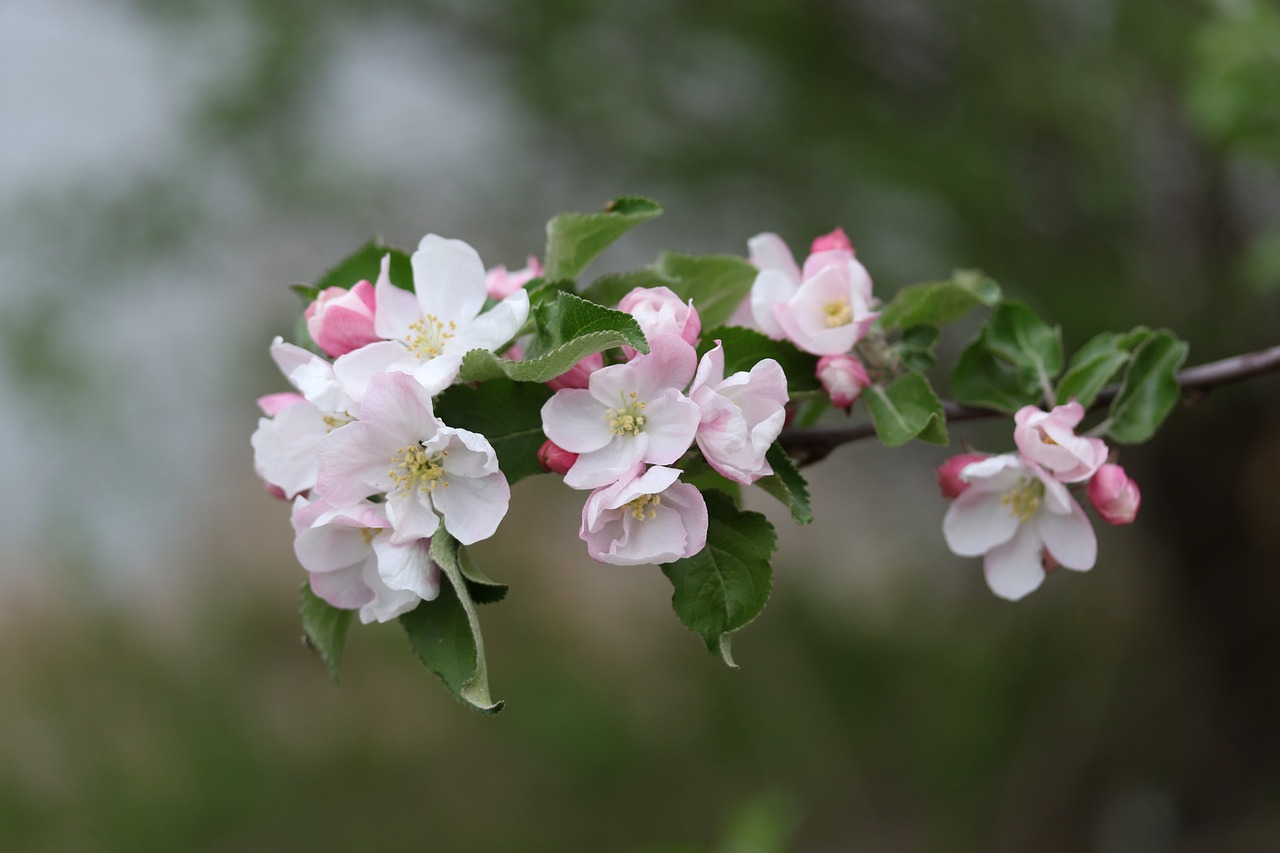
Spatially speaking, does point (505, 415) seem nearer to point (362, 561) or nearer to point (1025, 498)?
point (362, 561)

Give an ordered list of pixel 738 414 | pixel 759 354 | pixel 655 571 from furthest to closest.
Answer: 1. pixel 655 571
2. pixel 759 354
3. pixel 738 414

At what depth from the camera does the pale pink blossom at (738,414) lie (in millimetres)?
566

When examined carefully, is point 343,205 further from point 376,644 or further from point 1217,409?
point 1217,409

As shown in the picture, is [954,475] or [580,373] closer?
[580,373]

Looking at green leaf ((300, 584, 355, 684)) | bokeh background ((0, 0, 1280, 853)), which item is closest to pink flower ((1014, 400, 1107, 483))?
green leaf ((300, 584, 355, 684))

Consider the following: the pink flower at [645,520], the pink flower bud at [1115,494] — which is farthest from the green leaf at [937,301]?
the pink flower at [645,520]

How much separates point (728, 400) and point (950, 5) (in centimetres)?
228

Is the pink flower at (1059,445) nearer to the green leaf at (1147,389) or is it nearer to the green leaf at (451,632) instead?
the green leaf at (1147,389)

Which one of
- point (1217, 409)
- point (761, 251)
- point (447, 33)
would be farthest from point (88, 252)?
point (1217, 409)

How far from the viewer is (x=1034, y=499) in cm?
71

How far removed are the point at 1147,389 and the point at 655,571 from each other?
302 cm

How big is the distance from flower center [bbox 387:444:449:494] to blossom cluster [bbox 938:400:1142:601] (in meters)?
0.33

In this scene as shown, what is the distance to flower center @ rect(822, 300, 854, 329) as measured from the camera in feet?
2.37

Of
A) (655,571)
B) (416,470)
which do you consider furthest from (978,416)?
(655,571)
